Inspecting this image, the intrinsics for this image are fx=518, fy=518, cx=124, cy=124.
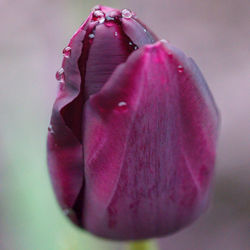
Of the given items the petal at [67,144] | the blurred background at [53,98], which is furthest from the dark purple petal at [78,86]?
the blurred background at [53,98]

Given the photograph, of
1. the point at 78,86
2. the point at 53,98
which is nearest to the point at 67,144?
the point at 78,86

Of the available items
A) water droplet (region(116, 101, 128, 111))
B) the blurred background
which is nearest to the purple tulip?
water droplet (region(116, 101, 128, 111))

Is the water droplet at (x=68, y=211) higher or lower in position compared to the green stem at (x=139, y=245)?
higher

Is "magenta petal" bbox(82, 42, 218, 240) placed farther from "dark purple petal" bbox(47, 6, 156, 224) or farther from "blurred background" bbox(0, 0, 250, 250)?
"blurred background" bbox(0, 0, 250, 250)

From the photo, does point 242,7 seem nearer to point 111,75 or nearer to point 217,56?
point 217,56

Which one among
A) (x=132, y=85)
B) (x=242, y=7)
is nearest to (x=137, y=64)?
(x=132, y=85)

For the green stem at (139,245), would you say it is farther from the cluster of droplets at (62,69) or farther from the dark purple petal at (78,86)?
the cluster of droplets at (62,69)
